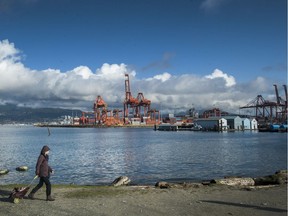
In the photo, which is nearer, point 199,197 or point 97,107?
point 199,197

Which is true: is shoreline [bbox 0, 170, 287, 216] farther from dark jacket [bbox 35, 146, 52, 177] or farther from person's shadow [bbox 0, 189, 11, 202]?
dark jacket [bbox 35, 146, 52, 177]

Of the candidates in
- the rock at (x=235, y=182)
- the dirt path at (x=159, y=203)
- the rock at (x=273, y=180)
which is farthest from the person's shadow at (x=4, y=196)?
the rock at (x=273, y=180)

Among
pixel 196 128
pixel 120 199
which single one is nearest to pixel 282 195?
pixel 120 199

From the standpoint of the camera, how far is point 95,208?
369 inches

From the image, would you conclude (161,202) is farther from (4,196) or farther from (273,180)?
(273,180)

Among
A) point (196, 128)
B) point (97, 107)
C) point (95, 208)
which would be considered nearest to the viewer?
point (95, 208)

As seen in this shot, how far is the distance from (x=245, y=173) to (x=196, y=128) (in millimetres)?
110565

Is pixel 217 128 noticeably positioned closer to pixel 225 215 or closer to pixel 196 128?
pixel 196 128

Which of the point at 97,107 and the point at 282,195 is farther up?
the point at 97,107

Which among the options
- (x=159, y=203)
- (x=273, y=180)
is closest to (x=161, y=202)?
(x=159, y=203)

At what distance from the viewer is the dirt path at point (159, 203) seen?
354 inches

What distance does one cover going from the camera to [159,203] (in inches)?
400

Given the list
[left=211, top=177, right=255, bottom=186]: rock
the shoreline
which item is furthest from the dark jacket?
[left=211, top=177, right=255, bottom=186]: rock

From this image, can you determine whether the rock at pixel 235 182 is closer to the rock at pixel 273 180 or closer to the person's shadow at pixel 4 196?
the rock at pixel 273 180
